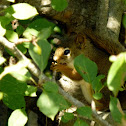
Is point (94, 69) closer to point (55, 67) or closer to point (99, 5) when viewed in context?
point (55, 67)

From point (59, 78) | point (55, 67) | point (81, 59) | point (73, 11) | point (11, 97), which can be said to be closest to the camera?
point (81, 59)

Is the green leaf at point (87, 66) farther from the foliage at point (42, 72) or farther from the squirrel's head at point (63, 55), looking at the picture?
the squirrel's head at point (63, 55)

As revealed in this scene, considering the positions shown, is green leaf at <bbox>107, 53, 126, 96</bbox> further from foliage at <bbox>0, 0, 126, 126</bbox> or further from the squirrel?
the squirrel

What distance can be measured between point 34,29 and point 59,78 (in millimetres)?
974

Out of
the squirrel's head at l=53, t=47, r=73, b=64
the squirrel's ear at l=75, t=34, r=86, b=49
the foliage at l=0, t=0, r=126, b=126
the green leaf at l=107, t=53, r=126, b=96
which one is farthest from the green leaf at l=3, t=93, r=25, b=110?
the squirrel's ear at l=75, t=34, r=86, b=49

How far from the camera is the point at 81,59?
2.45 feet

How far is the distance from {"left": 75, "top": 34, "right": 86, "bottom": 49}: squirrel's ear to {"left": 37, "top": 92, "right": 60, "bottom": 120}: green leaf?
1.01 metres

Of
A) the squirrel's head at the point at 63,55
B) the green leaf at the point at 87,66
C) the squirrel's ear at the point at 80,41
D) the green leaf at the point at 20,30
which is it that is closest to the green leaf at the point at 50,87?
the green leaf at the point at 87,66

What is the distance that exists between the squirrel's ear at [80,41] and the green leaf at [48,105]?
1.01 meters

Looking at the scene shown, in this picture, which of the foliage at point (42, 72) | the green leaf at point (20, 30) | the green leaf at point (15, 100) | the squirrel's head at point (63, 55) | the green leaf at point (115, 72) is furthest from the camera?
the squirrel's head at point (63, 55)

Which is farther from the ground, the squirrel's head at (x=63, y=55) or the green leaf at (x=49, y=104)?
the green leaf at (x=49, y=104)

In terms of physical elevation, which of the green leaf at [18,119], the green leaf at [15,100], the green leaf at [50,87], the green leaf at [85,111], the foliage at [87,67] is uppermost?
the green leaf at [50,87]

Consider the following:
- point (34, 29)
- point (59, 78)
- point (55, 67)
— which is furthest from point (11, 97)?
point (59, 78)

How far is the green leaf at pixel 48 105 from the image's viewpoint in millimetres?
593
